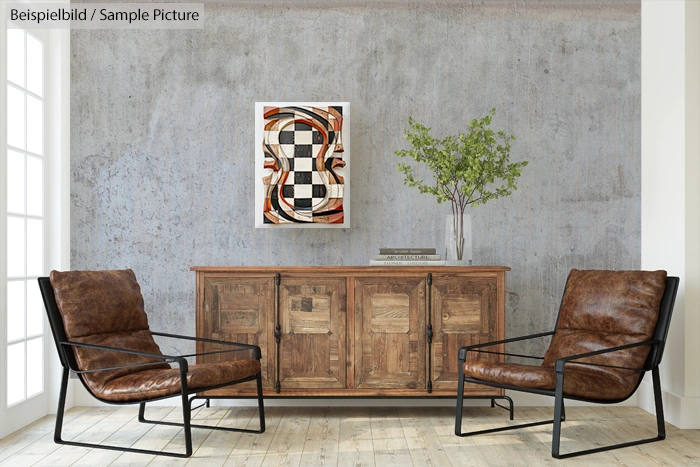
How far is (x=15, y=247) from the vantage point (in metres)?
4.08

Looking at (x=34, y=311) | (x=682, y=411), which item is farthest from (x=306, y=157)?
(x=682, y=411)

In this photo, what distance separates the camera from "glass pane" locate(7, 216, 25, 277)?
4.01 m

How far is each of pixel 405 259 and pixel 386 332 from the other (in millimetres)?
470

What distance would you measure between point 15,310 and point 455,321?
8.64 feet

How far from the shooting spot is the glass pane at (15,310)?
399 cm

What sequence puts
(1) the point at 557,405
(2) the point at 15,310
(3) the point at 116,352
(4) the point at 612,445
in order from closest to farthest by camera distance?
(1) the point at 557,405
(4) the point at 612,445
(3) the point at 116,352
(2) the point at 15,310

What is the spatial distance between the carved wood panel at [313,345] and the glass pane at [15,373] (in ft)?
5.12

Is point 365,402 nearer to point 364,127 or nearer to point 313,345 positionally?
point 313,345

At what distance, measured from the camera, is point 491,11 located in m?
4.67

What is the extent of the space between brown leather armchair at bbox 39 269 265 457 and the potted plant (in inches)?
59.3

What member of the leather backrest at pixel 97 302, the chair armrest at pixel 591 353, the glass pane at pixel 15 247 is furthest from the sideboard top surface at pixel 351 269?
the glass pane at pixel 15 247

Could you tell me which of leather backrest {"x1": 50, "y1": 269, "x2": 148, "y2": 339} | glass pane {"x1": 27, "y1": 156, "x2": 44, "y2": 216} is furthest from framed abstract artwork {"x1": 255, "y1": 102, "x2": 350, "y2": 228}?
glass pane {"x1": 27, "y1": 156, "x2": 44, "y2": 216}

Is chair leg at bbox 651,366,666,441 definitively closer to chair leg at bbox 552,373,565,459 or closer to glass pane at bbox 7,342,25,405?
chair leg at bbox 552,373,565,459

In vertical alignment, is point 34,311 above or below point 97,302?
below
